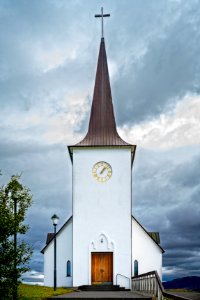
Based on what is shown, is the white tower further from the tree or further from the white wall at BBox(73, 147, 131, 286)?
the tree

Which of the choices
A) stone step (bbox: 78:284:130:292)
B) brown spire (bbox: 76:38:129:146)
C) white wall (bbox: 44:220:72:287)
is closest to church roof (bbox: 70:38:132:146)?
brown spire (bbox: 76:38:129:146)

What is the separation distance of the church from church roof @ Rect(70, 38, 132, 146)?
0.08m

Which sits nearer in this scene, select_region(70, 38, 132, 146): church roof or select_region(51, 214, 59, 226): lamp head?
select_region(51, 214, 59, 226): lamp head

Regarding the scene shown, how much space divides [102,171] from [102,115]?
5022 mm

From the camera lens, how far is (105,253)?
39.9 metres

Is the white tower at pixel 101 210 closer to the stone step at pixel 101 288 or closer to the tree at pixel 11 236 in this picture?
the stone step at pixel 101 288

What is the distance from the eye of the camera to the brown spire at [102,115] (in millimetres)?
41469

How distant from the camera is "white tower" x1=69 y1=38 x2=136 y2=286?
39.7 metres

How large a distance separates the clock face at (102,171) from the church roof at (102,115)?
1.60 metres

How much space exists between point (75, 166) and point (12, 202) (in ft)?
56.9

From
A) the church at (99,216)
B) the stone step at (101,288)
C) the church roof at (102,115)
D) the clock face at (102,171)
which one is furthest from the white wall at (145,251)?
the church roof at (102,115)

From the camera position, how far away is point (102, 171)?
40688 mm

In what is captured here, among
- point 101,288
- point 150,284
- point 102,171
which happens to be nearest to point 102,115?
point 102,171

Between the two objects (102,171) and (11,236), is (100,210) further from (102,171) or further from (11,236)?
(11,236)
